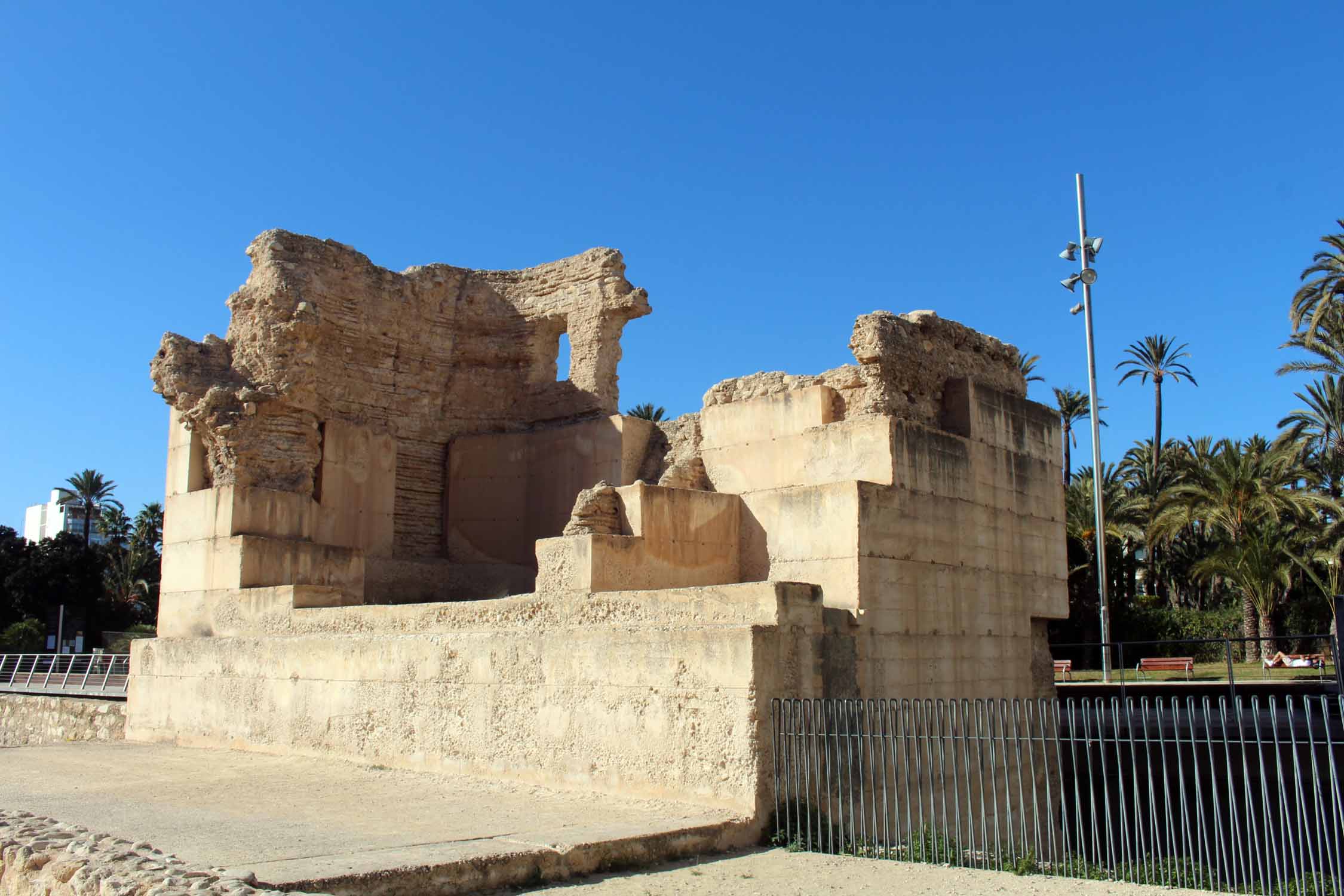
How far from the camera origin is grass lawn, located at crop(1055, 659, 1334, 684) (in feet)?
64.1

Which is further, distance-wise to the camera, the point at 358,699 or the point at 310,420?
the point at 310,420

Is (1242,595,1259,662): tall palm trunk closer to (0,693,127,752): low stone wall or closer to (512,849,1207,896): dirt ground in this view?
(512,849,1207,896): dirt ground

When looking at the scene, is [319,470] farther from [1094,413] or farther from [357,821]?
[1094,413]

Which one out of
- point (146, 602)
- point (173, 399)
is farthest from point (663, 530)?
point (146, 602)

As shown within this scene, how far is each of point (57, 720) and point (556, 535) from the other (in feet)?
28.6

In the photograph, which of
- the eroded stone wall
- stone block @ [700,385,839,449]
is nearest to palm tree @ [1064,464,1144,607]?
the eroded stone wall

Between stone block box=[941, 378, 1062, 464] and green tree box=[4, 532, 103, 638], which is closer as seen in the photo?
stone block box=[941, 378, 1062, 464]

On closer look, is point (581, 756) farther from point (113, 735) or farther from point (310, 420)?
point (113, 735)

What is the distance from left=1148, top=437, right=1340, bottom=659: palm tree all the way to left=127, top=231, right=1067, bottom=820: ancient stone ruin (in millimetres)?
17535

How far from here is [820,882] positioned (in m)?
6.54

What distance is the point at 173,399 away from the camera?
16281 mm

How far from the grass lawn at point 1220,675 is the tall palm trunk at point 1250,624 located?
1.84m

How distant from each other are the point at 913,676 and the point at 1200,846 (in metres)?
3.96

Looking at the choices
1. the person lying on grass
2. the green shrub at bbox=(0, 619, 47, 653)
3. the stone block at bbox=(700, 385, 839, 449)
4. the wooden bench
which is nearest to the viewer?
the stone block at bbox=(700, 385, 839, 449)
